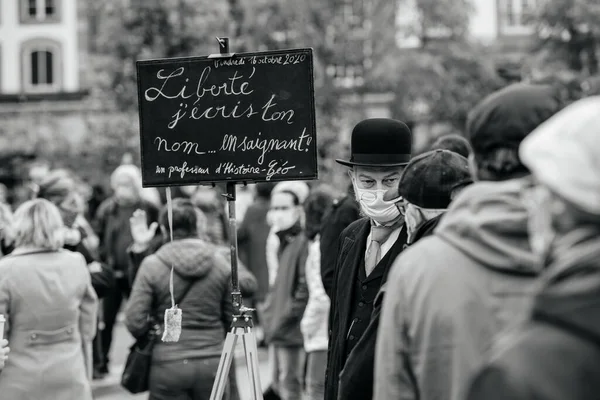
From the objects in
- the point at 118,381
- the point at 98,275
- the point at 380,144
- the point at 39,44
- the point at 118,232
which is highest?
the point at 39,44

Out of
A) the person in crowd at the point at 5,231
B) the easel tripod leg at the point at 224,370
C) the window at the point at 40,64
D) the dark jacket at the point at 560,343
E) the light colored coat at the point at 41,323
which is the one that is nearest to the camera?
the dark jacket at the point at 560,343

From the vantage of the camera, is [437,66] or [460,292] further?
[437,66]

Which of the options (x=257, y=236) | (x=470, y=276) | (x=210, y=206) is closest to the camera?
(x=470, y=276)

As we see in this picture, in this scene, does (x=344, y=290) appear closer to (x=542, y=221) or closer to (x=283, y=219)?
(x=542, y=221)

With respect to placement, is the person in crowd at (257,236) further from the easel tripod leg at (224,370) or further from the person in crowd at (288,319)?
the easel tripod leg at (224,370)

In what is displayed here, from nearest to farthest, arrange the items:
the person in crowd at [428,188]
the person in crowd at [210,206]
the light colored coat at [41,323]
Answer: the person in crowd at [428,188], the light colored coat at [41,323], the person in crowd at [210,206]

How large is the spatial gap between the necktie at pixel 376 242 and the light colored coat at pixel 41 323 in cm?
228

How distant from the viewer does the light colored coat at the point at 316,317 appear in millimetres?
8266

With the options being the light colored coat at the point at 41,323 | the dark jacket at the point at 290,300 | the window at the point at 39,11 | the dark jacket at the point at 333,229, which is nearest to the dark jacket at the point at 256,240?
the dark jacket at the point at 290,300

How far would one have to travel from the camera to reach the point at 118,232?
11.5 m

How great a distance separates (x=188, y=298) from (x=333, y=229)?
1079 mm

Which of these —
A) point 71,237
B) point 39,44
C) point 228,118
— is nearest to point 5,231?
point 71,237

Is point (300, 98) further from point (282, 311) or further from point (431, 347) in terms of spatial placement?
point (282, 311)

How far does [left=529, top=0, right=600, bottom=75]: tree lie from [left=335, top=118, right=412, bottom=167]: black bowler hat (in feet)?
66.5
